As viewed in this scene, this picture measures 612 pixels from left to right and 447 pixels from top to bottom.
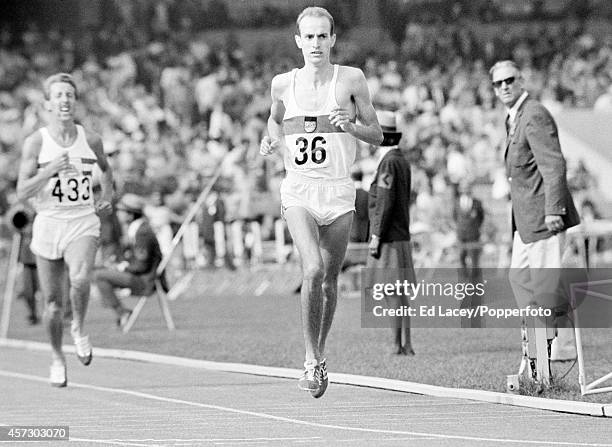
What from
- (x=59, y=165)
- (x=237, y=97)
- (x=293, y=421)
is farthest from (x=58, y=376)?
(x=237, y=97)

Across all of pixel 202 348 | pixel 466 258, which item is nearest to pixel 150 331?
pixel 202 348

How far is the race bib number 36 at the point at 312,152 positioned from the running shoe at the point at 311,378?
129cm

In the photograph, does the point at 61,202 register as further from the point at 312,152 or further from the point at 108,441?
the point at 108,441

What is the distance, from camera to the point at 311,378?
10.1 m

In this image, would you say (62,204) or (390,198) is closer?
(62,204)

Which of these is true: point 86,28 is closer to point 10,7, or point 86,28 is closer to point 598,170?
point 10,7

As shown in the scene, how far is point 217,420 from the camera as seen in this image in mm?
9891

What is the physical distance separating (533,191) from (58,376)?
3989 mm

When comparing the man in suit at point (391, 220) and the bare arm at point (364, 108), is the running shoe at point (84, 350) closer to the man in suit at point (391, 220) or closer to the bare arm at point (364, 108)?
the man in suit at point (391, 220)

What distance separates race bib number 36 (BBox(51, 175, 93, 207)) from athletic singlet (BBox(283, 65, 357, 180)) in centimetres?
312

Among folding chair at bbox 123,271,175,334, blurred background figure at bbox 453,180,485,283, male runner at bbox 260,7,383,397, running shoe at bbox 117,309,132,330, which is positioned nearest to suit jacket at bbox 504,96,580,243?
male runner at bbox 260,7,383,397

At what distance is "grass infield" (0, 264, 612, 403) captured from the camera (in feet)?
41.6

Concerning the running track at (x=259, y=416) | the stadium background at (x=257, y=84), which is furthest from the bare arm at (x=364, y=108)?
the stadium background at (x=257, y=84)

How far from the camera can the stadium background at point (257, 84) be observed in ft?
94.5
